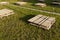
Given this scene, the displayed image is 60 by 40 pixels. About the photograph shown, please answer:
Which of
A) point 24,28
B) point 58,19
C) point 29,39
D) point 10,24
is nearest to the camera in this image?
point 29,39

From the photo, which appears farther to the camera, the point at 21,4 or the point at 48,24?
the point at 21,4

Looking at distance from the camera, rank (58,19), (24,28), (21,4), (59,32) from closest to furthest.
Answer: (59,32)
(24,28)
(58,19)
(21,4)

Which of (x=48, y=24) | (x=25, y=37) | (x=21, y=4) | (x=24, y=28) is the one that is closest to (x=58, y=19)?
(x=48, y=24)

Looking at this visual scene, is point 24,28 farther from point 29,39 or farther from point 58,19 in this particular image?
point 58,19

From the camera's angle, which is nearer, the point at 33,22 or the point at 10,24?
the point at 33,22

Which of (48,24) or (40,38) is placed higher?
(48,24)

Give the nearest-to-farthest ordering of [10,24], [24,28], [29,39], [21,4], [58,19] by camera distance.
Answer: [29,39], [24,28], [10,24], [58,19], [21,4]

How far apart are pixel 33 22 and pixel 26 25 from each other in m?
0.59

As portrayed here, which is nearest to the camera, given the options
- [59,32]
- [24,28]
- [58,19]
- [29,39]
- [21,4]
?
[29,39]

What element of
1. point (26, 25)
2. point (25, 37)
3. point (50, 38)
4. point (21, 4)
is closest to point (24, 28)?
point (26, 25)

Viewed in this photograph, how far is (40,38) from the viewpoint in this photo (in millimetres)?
5543

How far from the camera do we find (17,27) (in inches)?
264

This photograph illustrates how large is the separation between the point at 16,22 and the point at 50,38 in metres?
3.11

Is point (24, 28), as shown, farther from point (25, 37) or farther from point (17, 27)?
point (25, 37)
